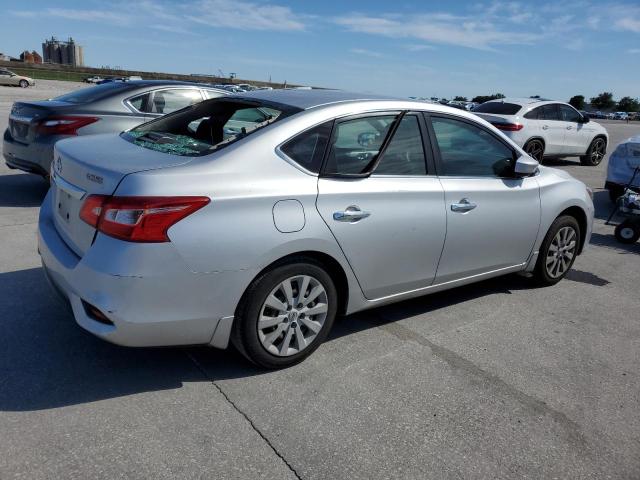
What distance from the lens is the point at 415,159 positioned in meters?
3.86

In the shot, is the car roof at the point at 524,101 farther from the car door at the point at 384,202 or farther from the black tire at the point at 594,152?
the car door at the point at 384,202

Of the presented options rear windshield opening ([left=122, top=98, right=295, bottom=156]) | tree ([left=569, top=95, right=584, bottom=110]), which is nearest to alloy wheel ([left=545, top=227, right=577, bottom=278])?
rear windshield opening ([left=122, top=98, right=295, bottom=156])

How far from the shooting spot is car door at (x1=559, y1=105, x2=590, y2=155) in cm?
1353

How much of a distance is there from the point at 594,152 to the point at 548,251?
11056 mm

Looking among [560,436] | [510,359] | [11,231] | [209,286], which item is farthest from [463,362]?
[11,231]

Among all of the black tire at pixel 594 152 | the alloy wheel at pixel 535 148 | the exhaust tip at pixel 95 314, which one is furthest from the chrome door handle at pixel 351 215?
the black tire at pixel 594 152

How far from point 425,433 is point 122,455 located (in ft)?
4.79

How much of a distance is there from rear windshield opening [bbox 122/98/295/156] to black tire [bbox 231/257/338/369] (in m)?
0.79

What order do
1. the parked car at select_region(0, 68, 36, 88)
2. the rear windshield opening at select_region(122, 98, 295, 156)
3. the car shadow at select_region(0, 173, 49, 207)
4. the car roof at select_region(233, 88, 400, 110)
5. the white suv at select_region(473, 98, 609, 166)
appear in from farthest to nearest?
the parked car at select_region(0, 68, 36, 88)
the white suv at select_region(473, 98, 609, 166)
the car shadow at select_region(0, 173, 49, 207)
the car roof at select_region(233, 88, 400, 110)
the rear windshield opening at select_region(122, 98, 295, 156)

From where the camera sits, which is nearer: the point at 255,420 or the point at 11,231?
the point at 255,420

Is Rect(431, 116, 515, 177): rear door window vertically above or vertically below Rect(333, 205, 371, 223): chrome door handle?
above

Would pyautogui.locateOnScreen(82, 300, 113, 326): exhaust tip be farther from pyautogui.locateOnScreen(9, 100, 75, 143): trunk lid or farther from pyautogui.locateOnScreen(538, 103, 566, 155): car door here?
pyautogui.locateOnScreen(538, 103, 566, 155): car door

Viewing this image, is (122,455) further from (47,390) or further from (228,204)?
(228,204)

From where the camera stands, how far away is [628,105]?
99.8 meters
